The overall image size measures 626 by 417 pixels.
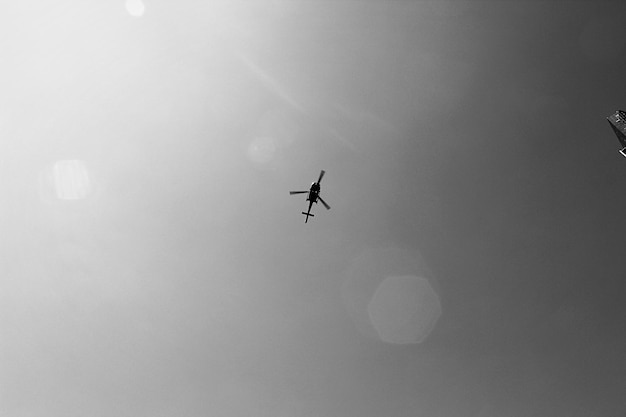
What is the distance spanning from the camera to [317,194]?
133ft

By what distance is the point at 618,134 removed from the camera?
62719mm

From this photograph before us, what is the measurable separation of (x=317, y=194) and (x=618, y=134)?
6333 cm

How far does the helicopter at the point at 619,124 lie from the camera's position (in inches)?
2408

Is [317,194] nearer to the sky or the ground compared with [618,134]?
nearer to the ground

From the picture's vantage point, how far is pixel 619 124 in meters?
61.5

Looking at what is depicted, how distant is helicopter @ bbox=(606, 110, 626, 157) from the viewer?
61156mm

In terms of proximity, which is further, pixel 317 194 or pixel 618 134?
pixel 618 134
